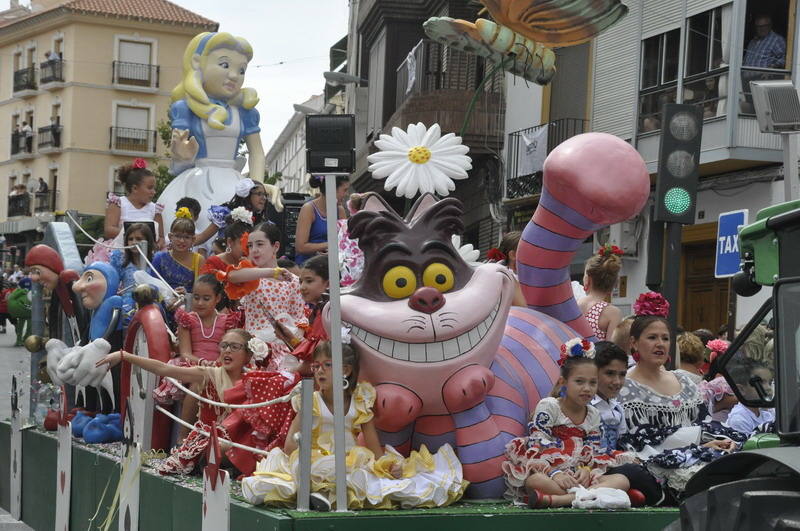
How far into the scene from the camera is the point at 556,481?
595cm

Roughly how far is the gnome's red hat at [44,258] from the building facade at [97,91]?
174 feet

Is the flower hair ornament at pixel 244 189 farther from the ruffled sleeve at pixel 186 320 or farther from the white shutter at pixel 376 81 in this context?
the white shutter at pixel 376 81

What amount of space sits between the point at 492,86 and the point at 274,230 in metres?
18.1

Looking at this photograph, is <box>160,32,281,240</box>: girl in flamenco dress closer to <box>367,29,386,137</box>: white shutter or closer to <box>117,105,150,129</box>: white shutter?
<box>367,29,386,137</box>: white shutter

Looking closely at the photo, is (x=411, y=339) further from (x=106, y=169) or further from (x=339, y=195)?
(x=106, y=169)

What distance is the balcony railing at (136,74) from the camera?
63.5 meters

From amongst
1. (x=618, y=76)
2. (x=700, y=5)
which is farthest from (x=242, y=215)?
(x=618, y=76)

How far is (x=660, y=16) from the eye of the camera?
2228 centimetres

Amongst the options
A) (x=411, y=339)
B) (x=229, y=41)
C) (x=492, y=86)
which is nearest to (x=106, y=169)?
(x=492, y=86)

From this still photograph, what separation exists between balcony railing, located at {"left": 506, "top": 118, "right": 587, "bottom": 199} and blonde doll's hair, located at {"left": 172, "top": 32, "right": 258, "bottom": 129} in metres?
12.5

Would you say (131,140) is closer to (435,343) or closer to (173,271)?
(173,271)

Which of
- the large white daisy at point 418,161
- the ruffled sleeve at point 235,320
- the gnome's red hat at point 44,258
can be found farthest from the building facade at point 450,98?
the large white daisy at point 418,161

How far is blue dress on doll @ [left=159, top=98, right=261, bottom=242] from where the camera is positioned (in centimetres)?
1166

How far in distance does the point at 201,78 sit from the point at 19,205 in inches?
2240
